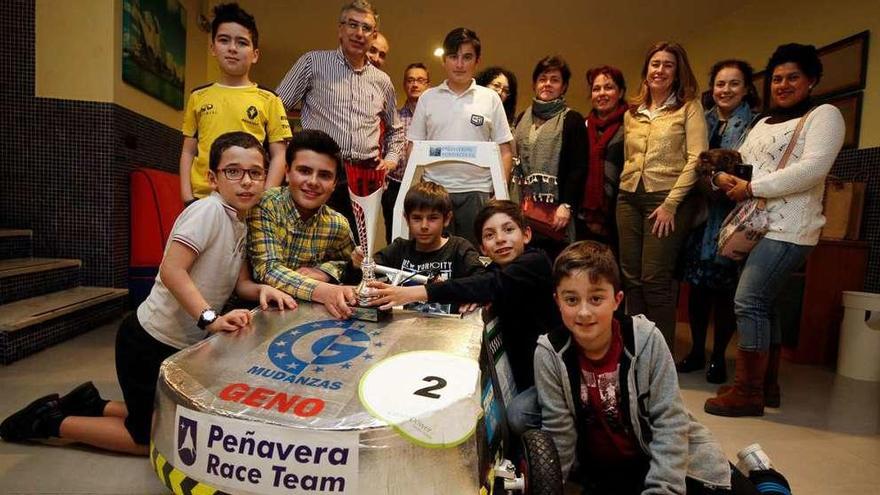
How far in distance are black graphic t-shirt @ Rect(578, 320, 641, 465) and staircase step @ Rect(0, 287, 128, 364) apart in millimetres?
2504

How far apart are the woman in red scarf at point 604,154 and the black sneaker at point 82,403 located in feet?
7.56

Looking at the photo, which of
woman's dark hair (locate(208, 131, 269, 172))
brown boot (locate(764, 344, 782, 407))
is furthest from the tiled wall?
brown boot (locate(764, 344, 782, 407))

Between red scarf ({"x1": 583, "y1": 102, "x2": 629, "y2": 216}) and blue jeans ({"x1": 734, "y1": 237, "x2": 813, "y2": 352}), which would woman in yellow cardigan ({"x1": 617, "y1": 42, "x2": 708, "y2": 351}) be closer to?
red scarf ({"x1": 583, "y1": 102, "x2": 629, "y2": 216})

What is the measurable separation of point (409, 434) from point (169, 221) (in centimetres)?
332

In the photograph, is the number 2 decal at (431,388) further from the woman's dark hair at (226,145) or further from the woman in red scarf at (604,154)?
the woman in red scarf at (604,154)

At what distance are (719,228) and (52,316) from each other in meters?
3.34

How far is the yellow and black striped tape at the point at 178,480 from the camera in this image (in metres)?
0.91

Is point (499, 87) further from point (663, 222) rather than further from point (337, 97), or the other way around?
point (663, 222)

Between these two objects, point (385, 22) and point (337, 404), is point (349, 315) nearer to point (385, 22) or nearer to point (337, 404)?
point (337, 404)

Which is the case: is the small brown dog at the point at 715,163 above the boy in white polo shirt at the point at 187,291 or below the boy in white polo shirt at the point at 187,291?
above

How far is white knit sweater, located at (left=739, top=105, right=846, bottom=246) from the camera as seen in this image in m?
1.97

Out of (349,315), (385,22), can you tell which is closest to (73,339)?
(349,315)

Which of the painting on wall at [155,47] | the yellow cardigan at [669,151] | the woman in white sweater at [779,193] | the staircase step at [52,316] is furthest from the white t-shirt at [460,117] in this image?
the painting on wall at [155,47]

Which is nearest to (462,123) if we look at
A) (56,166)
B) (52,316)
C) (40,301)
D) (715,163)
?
(715,163)
